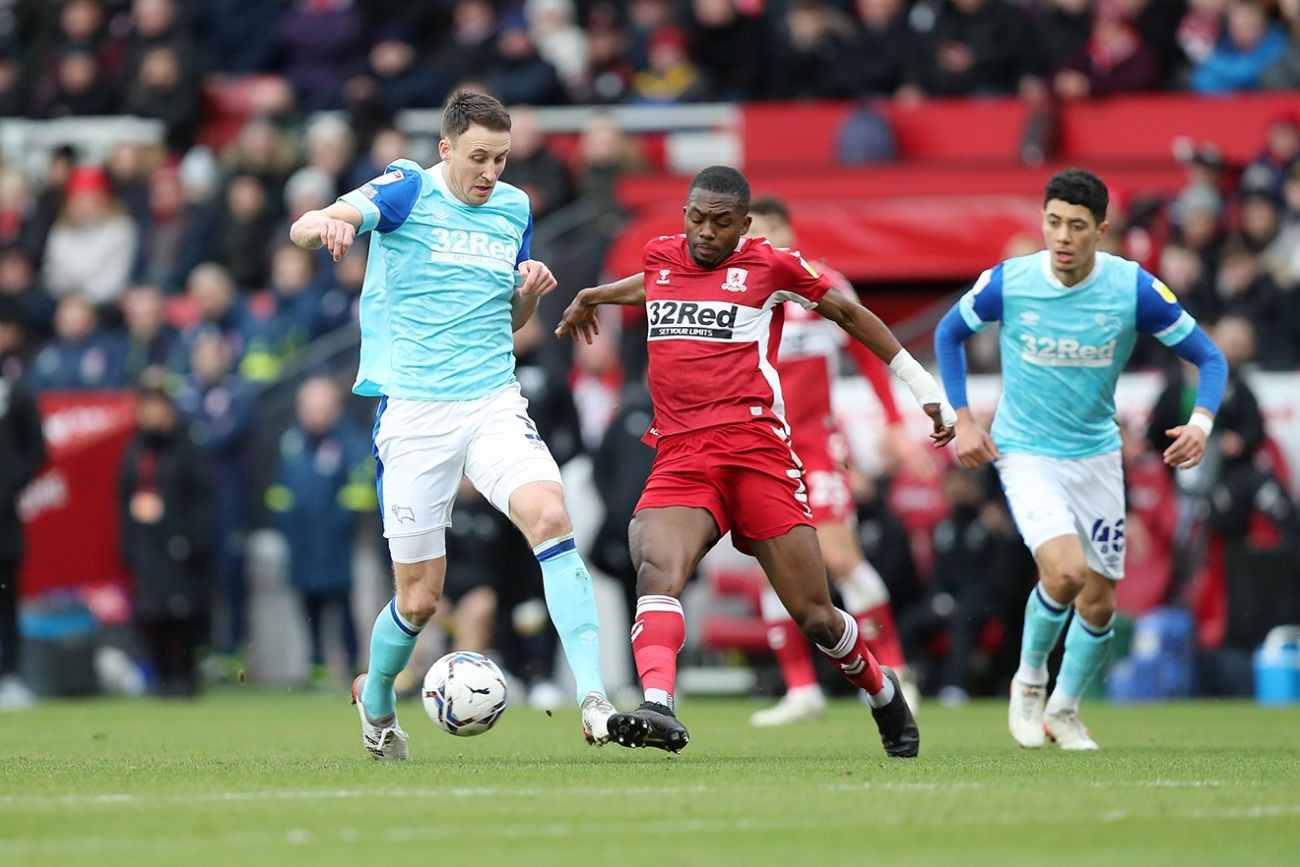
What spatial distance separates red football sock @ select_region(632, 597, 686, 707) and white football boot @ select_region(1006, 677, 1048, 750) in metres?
2.42

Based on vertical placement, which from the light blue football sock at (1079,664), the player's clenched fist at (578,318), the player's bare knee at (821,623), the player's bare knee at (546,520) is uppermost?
the player's clenched fist at (578,318)

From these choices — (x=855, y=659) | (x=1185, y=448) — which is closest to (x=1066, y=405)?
(x=1185, y=448)

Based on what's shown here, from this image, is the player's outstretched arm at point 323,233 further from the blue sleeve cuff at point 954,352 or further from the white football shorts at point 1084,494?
the white football shorts at point 1084,494

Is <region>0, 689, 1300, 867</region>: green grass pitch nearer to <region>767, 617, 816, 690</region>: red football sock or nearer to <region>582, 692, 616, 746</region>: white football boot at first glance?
<region>582, 692, 616, 746</region>: white football boot

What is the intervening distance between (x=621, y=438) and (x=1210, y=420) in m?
6.59

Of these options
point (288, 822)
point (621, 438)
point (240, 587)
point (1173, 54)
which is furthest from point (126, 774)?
point (1173, 54)

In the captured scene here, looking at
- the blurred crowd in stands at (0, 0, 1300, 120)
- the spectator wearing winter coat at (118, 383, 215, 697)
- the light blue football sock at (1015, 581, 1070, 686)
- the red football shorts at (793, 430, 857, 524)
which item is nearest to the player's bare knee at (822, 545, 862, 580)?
the red football shorts at (793, 430, 857, 524)

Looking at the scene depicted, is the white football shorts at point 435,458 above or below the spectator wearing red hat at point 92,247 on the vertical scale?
above

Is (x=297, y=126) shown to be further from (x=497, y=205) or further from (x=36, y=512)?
(x=497, y=205)

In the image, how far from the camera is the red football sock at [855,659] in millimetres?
9297

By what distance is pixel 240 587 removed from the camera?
62.6ft

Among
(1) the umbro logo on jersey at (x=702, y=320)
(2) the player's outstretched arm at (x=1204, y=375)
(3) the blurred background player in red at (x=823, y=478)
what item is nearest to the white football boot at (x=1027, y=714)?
(2) the player's outstretched arm at (x=1204, y=375)

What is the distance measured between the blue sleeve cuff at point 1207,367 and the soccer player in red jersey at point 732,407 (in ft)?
4.86

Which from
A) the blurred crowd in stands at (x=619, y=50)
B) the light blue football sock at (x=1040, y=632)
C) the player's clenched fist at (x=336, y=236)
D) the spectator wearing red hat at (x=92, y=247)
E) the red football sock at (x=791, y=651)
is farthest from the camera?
the spectator wearing red hat at (x=92, y=247)
